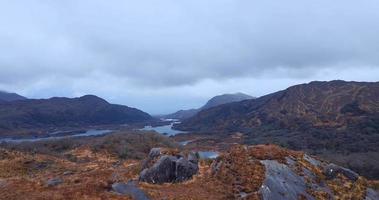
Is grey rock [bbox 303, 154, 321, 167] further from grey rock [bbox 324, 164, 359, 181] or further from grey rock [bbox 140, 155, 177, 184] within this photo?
grey rock [bbox 140, 155, 177, 184]

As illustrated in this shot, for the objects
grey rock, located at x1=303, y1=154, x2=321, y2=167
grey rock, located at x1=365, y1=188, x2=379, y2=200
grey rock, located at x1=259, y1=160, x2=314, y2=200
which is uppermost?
grey rock, located at x1=303, y1=154, x2=321, y2=167

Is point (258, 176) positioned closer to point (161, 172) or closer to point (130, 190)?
point (161, 172)

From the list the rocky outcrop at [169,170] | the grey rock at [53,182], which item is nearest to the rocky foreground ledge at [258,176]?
the rocky outcrop at [169,170]

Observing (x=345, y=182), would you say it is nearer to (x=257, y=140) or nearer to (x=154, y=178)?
(x=154, y=178)

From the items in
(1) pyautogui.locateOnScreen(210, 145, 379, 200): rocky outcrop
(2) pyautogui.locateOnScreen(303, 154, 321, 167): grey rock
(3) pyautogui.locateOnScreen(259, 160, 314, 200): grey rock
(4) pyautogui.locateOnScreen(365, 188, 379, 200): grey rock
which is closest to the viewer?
(3) pyautogui.locateOnScreen(259, 160, 314, 200): grey rock

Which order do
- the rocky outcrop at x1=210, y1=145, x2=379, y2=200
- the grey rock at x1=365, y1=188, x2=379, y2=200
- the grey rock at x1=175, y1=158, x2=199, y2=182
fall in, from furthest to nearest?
the grey rock at x1=175, y1=158, x2=199, y2=182
the grey rock at x1=365, y1=188, x2=379, y2=200
the rocky outcrop at x1=210, y1=145, x2=379, y2=200

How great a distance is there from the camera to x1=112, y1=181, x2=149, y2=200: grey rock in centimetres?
2729

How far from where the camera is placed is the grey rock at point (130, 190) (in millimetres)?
27288

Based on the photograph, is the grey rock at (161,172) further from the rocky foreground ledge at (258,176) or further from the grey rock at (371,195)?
the grey rock at (371,195)

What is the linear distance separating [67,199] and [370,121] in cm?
18451

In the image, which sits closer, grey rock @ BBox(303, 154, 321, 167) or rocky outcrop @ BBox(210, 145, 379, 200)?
rocky outcrop @ BBox(210, 145, 379, 200)

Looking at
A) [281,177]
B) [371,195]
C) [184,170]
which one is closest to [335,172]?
[371,195]

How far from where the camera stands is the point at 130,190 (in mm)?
28500

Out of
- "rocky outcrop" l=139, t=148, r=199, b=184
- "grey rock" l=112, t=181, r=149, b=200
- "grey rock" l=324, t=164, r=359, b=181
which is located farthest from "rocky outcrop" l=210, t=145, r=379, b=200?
"grey rock" l=112, t=181, r=149, b=200
